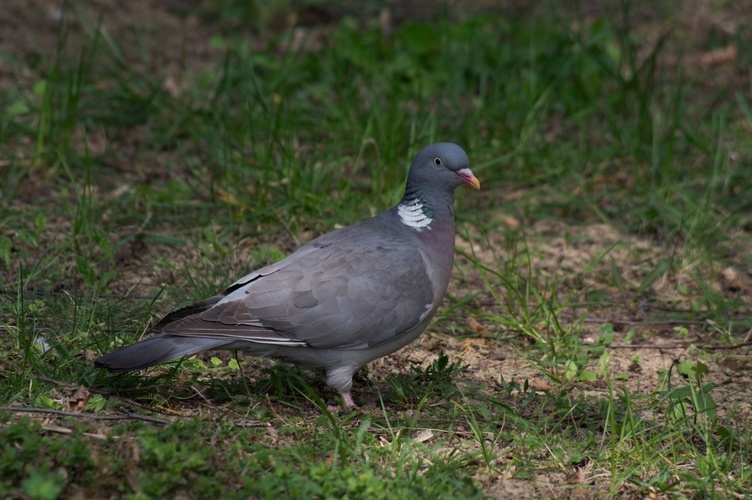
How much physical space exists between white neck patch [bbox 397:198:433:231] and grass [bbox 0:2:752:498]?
587 mm

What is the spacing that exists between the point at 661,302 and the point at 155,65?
446 cm

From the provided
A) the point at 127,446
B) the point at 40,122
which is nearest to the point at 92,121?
the point at 40,122

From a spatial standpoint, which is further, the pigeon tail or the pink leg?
the pink leg

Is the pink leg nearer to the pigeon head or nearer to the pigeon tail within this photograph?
the pigeon tail

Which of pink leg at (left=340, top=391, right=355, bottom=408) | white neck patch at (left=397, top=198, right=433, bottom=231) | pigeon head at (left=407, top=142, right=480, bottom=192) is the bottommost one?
pink leg at (left=340, top=391, right=355, bottom=408)

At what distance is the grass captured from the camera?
11.4 ft

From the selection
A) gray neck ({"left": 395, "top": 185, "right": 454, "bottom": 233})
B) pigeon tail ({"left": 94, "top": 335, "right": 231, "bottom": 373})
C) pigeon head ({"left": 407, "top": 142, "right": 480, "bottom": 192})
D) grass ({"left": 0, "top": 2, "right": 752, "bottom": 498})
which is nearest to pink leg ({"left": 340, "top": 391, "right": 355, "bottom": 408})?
grass ({"left": 0, "top": 2, "right": 752, "bottom": 498})

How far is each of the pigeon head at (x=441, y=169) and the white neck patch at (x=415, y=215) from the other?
95 millimetres

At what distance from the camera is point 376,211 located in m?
Answer: 5.62

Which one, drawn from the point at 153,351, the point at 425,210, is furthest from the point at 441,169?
the point at 153,351

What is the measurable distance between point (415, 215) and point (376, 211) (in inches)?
50.8

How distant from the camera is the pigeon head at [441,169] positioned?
14.4 feet

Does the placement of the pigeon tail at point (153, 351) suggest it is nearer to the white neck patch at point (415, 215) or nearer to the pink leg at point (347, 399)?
the pink leg at point (347, 399)

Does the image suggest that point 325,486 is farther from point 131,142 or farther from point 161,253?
point 131,142
